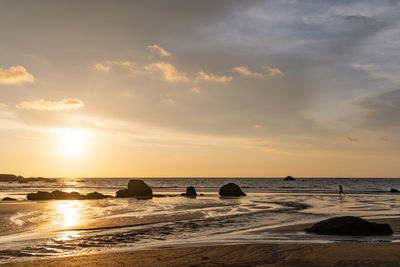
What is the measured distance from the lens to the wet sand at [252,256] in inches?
404

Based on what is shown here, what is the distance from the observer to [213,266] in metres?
9.93

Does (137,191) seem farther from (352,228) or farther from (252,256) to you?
(252,256)

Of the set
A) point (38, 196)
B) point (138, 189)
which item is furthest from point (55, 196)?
point (138, 189)

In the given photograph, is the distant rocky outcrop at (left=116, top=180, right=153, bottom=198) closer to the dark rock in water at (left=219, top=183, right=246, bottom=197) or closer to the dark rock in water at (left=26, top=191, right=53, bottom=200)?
the dark rock in water at (left=26, top=191, right=53, bottom=200)

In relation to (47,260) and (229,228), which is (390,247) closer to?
(229,228)

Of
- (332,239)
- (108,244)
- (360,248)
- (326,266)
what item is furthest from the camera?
(332,239)

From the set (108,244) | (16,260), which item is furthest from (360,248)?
(16,260)

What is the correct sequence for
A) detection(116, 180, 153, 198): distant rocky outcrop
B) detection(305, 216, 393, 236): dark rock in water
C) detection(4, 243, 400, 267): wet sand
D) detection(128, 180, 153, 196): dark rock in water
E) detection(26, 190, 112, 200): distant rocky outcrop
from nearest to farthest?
detection(4, 243, 400, 267): wet sand, detection(305, 216, 393, 236): dark rock in water, detection(26, 190, 112, 200): distant rocky outcrop, detection(116, 180, 153, 198): distant rocky outcrop, detection(128, 180, 153, 196): dark rock in water

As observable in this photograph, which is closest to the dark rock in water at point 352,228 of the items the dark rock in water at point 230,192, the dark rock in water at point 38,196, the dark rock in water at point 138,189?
the dark rock in water at point 230,192

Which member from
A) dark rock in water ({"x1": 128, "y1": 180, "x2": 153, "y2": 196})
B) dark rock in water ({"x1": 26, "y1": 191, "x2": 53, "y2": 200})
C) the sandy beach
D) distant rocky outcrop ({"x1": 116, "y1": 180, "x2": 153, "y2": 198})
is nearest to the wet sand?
the sandy beach

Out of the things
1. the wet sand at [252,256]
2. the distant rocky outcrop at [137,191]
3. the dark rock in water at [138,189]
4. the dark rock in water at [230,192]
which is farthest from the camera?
the dark rock in water at [138,189]

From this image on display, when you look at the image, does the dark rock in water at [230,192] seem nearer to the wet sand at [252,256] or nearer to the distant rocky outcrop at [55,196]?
the distant rocky outcrop at [55,196]

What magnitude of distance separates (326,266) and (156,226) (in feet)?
38.7

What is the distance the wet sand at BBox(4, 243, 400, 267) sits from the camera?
1026 cm
